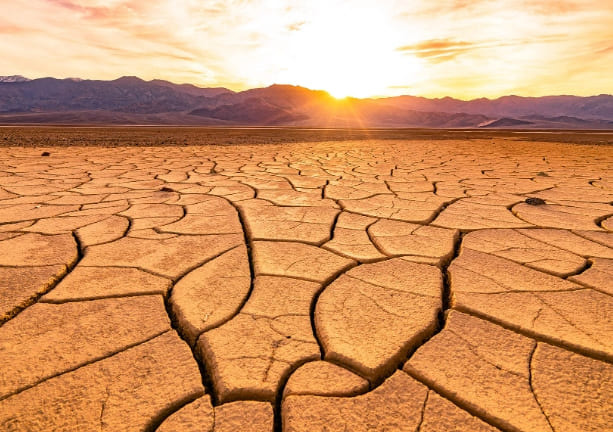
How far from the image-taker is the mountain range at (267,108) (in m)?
42.4

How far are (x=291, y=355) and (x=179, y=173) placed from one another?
3.00 m

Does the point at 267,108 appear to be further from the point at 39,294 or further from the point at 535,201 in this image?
the point at 39,294

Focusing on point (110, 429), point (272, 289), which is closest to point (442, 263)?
point (272, 289)

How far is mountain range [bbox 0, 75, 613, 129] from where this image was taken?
42.4 metres

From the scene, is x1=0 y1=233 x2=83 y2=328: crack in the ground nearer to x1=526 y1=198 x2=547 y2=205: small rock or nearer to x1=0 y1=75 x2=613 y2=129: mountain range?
x1=526 y1=198 x2=547 y2=205: small rock

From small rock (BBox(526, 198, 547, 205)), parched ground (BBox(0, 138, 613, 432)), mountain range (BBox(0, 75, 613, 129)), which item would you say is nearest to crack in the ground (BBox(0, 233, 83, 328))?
parched ground (BBox(0, 138, 613, 432))

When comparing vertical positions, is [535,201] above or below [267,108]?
below

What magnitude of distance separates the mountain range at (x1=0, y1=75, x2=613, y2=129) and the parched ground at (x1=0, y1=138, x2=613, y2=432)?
34037 mm

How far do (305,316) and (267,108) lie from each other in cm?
5044

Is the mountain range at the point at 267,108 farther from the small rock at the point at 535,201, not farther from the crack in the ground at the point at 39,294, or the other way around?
the crack in the ground at the point at 39,294

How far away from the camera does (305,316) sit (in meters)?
1.02

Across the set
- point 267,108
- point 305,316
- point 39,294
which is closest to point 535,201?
point 305,316

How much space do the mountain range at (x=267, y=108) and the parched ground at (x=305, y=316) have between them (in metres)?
34.0

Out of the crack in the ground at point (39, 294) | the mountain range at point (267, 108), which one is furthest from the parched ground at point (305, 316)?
the mountain range at point (267, 108)
